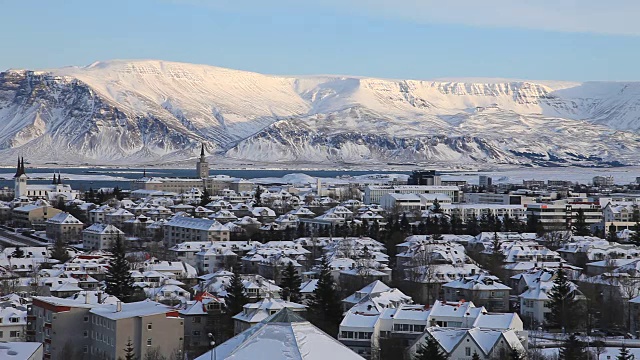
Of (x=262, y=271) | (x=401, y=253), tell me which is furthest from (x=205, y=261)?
(x=401, y=253)

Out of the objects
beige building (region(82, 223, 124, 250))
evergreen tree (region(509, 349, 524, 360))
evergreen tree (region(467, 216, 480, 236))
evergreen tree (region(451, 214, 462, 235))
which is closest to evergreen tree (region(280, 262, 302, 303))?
evergreen tree (region(509, 349, 524, 360))

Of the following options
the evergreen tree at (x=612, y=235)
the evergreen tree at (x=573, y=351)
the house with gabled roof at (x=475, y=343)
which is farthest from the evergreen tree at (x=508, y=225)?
the house with gabled roof at (x=475, y=343)

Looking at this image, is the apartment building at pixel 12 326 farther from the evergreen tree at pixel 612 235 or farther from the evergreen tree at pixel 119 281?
the evergreen tree at pixel 612 235

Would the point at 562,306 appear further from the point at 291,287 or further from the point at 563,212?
the point at 563,212

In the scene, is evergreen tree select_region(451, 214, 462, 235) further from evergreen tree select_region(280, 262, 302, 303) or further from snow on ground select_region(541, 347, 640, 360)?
snow on ground select_region(541, 347, 640, 360)

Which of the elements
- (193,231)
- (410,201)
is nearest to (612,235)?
(193,231)

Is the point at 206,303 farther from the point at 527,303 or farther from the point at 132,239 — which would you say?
the point at 132,239
